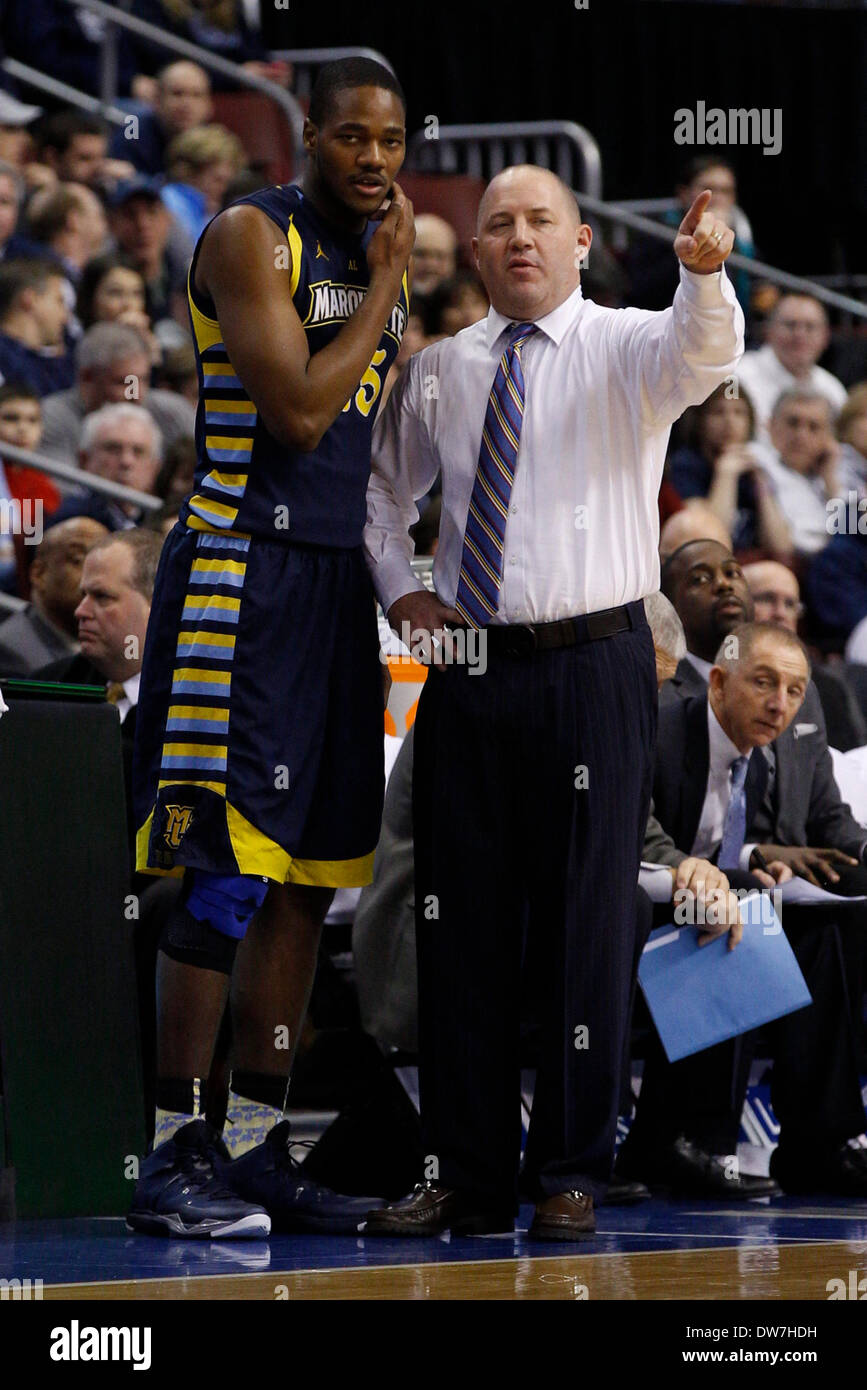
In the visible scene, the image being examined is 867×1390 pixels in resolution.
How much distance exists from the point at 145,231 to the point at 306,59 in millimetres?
2434

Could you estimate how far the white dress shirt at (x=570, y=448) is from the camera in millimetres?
3709

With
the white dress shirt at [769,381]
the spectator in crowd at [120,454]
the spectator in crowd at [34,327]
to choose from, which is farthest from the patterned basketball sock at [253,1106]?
the white dress shirt at [769,381]

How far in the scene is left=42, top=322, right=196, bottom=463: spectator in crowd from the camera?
779cm

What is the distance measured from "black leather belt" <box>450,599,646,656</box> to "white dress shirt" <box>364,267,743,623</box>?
19 mm

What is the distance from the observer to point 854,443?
31.6ft

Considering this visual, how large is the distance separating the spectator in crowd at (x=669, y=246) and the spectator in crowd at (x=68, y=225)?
2658 mm

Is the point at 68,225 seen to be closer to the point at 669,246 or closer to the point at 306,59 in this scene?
the point at 306,59

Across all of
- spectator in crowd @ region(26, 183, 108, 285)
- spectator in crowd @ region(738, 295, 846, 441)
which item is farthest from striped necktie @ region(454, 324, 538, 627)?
spectator in crowd @ region(738, 295, 846, 441)

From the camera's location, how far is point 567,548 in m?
3.72

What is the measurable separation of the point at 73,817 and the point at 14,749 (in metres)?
0.19

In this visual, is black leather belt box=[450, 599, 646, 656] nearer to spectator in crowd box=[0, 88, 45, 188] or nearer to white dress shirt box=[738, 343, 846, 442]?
spectator in crowd box=[0, 88, 45, 188]

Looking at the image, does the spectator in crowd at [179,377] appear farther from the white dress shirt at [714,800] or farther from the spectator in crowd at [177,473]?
the white dress shirt at [714,800]
